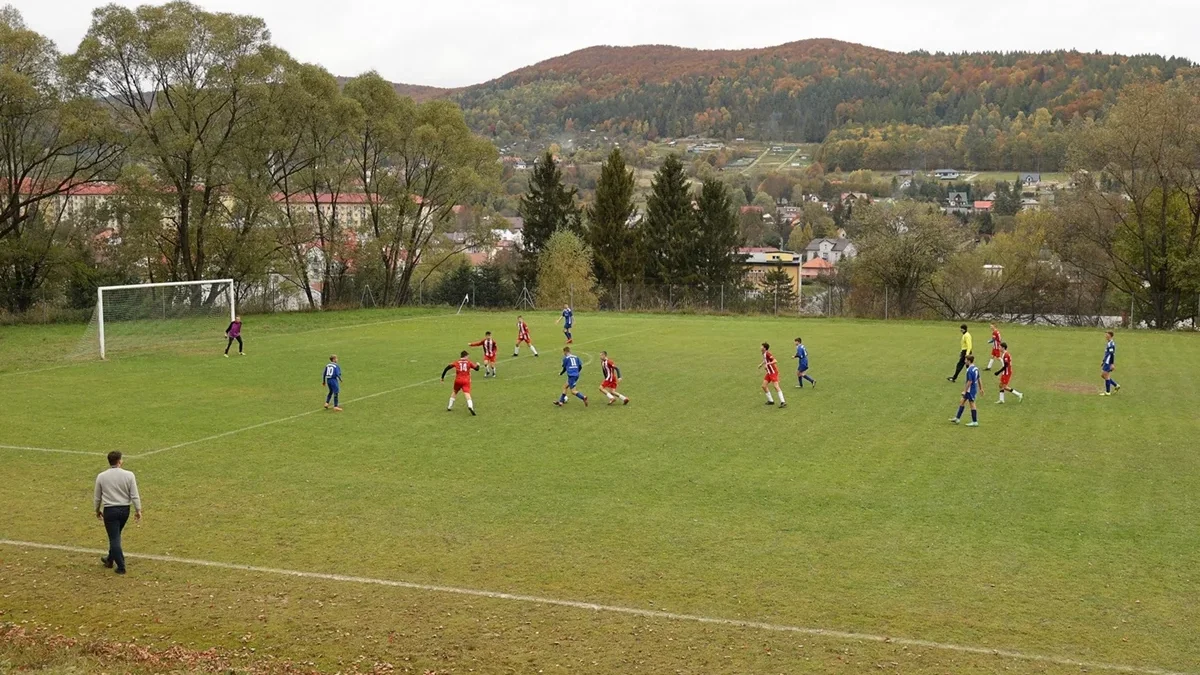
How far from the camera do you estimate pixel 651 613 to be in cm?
1175

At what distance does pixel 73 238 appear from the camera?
185 feet

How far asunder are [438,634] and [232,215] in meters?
47.7

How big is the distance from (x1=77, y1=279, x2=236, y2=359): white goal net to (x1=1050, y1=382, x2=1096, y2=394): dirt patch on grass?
106ft

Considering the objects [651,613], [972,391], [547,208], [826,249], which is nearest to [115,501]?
[651,613]

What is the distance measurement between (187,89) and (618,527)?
4231 cm

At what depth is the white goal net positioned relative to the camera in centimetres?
3756

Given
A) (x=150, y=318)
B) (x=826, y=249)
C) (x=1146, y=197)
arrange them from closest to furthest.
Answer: (x=150, y=318) < (x=1146, y=197) < (x=826, y=249)

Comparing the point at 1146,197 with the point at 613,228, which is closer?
the point at 1146,197

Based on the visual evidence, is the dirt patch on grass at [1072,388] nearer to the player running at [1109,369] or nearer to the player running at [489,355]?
the player running at [1109,369]

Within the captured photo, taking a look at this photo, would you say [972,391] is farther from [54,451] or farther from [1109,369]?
[54,451]

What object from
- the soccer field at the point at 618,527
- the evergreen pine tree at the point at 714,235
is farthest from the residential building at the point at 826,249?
the soccer field at the point at 618,527

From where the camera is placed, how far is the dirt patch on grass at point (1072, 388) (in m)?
28.3

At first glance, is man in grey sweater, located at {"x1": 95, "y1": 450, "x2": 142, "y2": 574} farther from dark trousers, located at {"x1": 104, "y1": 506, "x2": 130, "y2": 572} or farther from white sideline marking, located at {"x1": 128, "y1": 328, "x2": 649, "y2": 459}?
white sideline marking, located at {"x1": 128, "y1": 328, "x2": 649, "y2": 459}

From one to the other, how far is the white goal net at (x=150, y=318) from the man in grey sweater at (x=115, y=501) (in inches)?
1005
